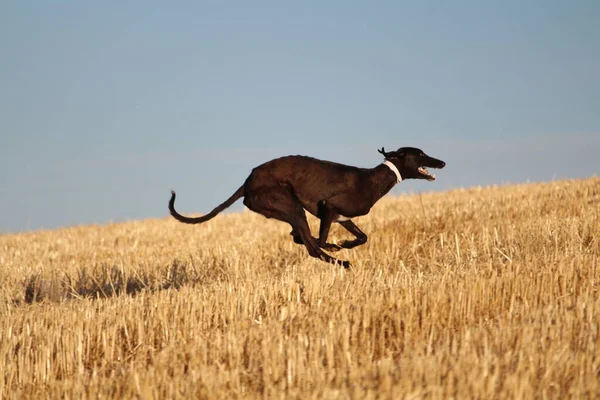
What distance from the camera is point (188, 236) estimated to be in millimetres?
16734

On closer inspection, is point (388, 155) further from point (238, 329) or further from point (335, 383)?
point (335, 383)

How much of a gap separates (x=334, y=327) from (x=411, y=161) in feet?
11.9

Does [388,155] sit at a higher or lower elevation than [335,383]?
higher

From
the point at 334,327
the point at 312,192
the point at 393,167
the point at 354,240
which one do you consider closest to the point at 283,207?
the point at 312,192

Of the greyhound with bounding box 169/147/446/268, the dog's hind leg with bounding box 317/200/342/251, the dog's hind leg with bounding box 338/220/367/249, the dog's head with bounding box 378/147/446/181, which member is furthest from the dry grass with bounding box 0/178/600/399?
the dog's head with bounding box 378/147/446/181

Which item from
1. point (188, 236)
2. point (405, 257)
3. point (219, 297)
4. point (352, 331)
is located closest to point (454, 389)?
point (352, 331)

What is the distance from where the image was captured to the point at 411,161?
8.84 metres

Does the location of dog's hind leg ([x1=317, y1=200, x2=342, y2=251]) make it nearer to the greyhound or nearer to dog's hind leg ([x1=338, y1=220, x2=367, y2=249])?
the greyhound

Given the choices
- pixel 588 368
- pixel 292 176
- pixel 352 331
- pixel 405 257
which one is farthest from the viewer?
pixel 405 257

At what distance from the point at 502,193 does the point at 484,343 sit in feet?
45.7

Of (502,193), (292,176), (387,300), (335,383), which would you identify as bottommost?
(335,383)

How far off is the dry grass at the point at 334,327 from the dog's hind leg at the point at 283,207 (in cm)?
50

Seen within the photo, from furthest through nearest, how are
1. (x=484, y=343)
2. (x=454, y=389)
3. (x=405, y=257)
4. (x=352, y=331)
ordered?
1. (x=405, y=257)
2. (x=352, y=331)
3. (x=484, y=343)
4. (x=454, y=389)

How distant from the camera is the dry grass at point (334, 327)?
4.41m
